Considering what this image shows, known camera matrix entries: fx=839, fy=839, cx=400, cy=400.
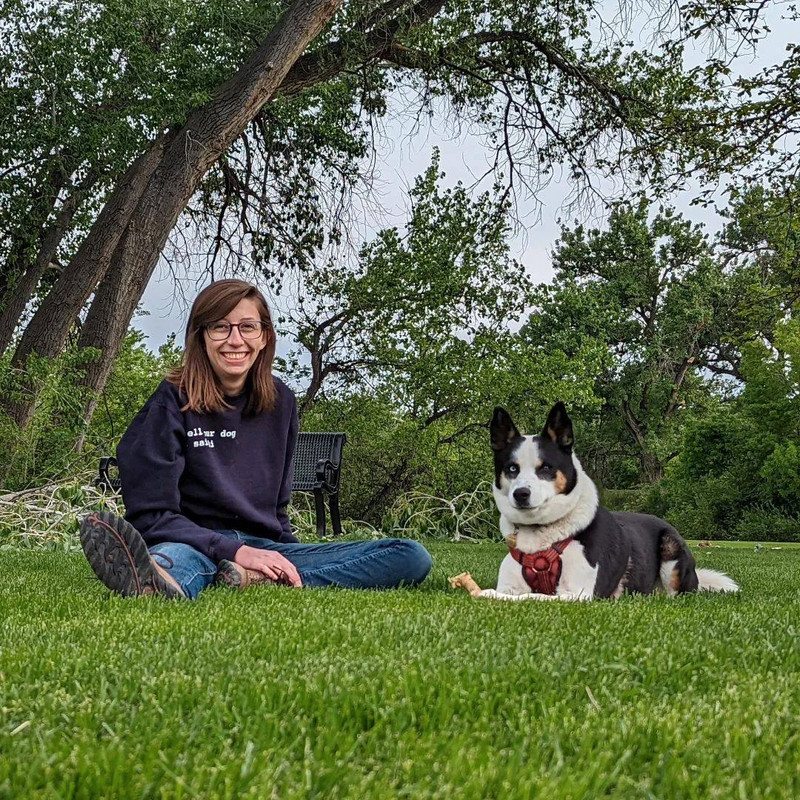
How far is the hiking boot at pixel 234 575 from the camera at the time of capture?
3818 mm

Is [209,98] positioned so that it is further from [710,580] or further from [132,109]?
[710,580]

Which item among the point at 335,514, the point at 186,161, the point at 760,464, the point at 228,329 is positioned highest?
the point at 186,161

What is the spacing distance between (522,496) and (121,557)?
1.81m

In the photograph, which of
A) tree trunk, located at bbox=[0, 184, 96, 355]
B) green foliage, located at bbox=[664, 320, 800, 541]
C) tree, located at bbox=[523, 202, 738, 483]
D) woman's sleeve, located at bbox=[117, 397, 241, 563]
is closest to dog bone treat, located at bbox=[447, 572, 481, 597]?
woman's sleeve, located at bbox=[117, 397, 241, 563]

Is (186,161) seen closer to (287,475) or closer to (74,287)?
(74,287)

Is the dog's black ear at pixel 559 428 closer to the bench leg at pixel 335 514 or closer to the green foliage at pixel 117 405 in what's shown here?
the green foliage at pixel 117 405

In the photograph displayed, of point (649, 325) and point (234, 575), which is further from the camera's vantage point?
point (649, 325)

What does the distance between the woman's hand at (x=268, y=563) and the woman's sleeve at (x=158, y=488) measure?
0.16ft

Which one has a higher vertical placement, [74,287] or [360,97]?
[360,97]

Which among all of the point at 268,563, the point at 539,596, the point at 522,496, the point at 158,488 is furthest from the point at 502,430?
the point at 158,488

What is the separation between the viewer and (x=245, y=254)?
46.3 feet

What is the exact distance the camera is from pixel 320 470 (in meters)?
10.2

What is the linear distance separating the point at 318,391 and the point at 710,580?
32.6 ft

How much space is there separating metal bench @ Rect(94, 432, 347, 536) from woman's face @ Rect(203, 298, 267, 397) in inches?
223
